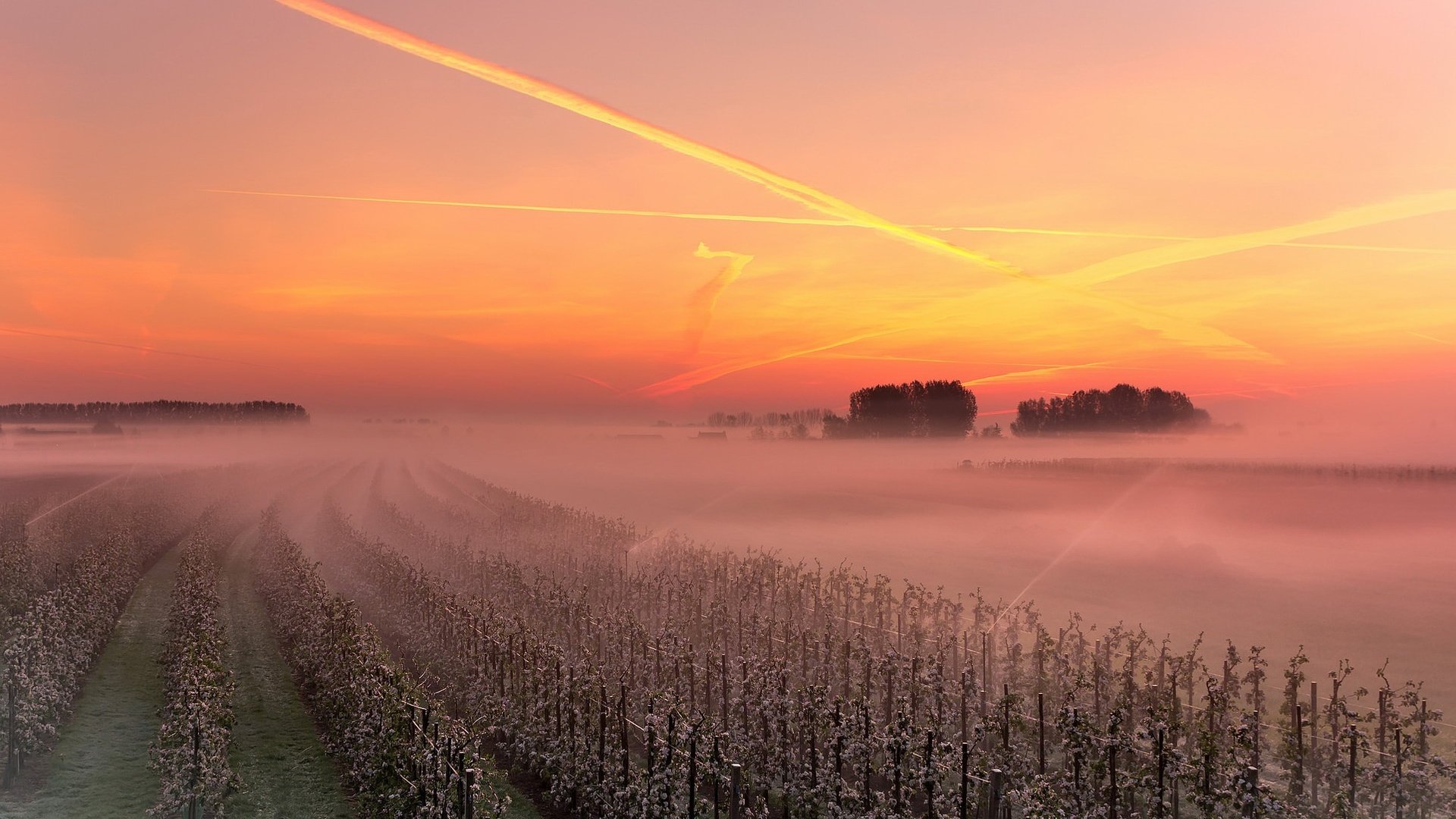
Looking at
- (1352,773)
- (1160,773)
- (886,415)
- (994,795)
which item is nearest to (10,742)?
(994,795)

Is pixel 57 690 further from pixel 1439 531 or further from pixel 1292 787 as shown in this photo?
pixel 1439 531

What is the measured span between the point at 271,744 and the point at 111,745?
373 centimetres

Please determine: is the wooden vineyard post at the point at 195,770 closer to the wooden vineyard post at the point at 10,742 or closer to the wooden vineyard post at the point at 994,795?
the wooden vineyard post at the point at 10,742

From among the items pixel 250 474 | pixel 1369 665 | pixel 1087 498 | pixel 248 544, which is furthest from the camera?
pixel 250 474

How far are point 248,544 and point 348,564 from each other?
1164 cm

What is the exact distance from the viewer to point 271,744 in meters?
19.8

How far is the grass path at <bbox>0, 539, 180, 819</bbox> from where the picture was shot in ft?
55.0

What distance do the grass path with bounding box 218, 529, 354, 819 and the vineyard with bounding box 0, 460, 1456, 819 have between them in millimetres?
182

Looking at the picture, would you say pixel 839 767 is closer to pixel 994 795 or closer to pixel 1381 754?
pixel 994 795

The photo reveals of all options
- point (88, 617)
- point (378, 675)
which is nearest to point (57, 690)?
point (88, 617)

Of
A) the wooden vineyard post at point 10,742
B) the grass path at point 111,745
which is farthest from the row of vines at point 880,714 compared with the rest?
the wooden vineyard post at point 10,742

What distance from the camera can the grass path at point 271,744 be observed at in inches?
664

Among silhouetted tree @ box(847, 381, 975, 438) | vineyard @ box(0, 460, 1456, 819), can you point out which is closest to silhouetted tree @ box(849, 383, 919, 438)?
silhouetted tree @ box(847, 381, 975, 438)

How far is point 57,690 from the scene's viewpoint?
21.0m
